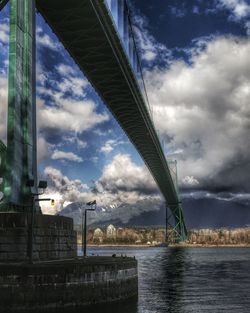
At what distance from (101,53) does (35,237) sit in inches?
802

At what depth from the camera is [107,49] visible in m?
39.4

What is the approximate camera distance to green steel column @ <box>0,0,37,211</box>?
2616 cm

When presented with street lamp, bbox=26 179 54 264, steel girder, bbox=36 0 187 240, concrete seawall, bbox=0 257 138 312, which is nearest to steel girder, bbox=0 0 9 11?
steel girder, bbox=36 0 187 240

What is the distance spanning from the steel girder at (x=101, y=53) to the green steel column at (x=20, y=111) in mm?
6378

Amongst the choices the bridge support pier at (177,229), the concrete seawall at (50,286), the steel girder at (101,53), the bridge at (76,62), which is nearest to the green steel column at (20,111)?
the bridge at (76,62)

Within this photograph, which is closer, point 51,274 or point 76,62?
point 51,274

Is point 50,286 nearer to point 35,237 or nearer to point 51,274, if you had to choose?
point 51,274

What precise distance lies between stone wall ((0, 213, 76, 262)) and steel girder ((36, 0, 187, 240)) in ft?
49.4

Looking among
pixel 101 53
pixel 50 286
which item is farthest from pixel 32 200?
pixel 101 53

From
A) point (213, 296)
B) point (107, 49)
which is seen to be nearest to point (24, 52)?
point (107, 49)

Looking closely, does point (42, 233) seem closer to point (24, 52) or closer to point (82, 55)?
point (24, 52)

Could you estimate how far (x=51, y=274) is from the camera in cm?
2166

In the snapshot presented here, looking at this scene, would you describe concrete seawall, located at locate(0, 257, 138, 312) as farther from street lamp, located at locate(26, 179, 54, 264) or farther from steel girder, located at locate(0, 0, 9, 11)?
steel girder, located at locate(0, 0, 9, 11)

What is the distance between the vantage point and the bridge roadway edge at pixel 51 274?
70.1 ft
